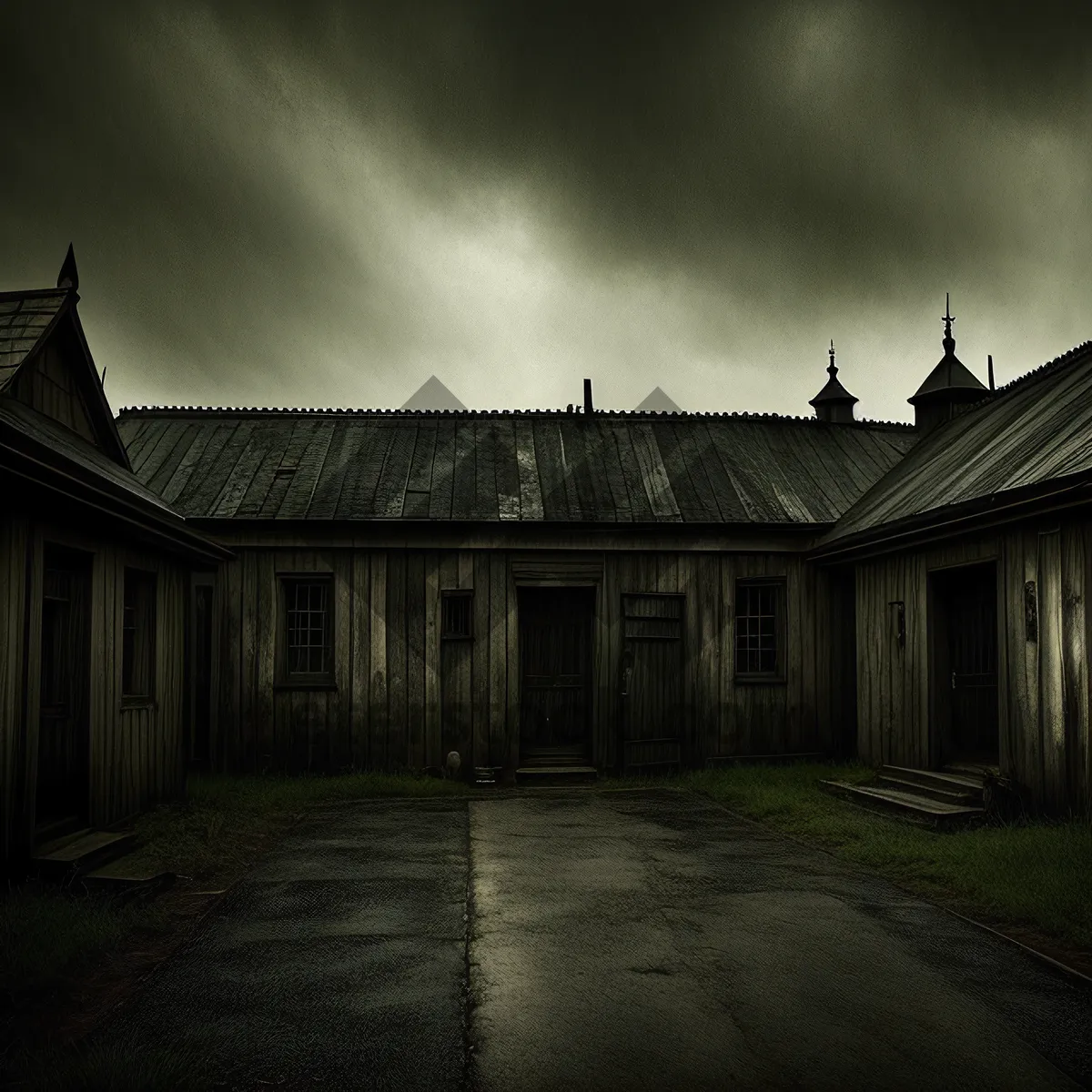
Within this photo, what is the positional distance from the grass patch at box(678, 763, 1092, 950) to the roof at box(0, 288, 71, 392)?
8136 mm

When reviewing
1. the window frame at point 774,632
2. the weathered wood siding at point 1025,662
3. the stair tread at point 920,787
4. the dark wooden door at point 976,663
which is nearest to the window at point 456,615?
the window frame at point 774,632

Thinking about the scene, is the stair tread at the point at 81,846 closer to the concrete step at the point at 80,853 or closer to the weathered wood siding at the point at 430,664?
the concrete step at the point at 80,853

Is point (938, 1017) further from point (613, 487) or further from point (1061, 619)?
point (613, 487)

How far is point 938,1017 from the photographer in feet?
14.9

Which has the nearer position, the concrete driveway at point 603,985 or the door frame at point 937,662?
the concrete driveway at point 603,985

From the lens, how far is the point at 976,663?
1346cm

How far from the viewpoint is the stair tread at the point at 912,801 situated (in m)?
8.96

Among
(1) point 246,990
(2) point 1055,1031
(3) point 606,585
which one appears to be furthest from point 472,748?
(2) point 1055,1031

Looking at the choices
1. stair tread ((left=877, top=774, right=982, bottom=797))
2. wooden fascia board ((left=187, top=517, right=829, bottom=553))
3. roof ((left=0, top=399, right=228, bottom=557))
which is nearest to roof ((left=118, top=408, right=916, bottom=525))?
wooden fascia board ((left=187, top=517, right=829, bottom=553))

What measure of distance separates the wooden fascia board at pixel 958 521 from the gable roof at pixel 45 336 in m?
8.80

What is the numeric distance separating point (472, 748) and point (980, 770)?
6.56m

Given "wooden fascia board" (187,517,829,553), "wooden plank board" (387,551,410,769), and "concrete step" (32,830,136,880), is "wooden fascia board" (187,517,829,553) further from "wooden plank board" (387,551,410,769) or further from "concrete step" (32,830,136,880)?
"concrete step" (32,830,136,880)

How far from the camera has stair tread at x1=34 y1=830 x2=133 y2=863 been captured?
22.2ft

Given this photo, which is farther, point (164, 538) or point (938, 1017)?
point (164, 538)
